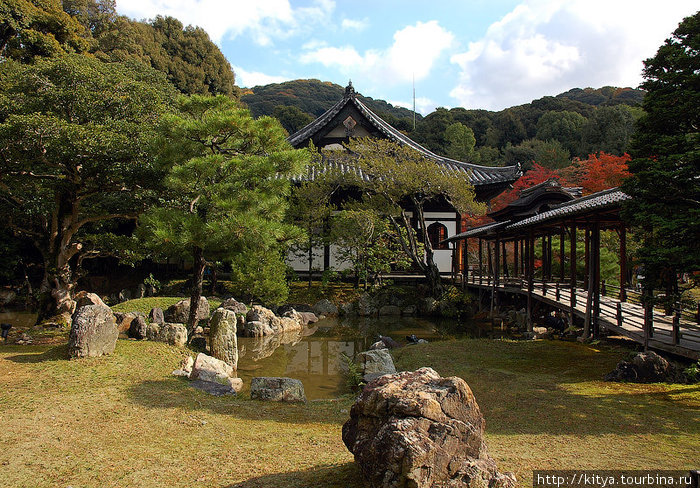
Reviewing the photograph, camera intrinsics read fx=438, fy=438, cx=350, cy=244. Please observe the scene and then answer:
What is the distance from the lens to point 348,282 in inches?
786

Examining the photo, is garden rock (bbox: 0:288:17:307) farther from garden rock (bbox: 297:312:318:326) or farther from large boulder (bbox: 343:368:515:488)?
large boulder (bbox: 343:368:515:488)

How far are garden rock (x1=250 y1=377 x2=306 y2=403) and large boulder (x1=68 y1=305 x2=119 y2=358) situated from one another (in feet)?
9.79

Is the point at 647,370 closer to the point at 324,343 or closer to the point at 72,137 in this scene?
the point at 324,343

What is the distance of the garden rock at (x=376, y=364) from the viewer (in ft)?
26.5

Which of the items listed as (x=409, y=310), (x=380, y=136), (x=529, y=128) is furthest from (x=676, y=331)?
(x=529, y=128)

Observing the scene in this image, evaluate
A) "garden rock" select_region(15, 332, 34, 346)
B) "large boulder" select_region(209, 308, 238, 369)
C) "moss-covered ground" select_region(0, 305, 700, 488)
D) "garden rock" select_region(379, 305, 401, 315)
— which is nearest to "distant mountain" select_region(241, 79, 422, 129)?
"garden rock" select_region(379, 305, 401, 315)

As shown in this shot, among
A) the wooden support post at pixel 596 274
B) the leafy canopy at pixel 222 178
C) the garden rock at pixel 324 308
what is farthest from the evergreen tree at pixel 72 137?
the wooden support post at pixel 596 274

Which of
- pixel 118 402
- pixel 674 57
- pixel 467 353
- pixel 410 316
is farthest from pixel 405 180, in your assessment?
pixel 118 402

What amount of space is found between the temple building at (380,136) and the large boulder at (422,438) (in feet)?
55.9

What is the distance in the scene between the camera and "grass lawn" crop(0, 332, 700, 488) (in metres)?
3.76

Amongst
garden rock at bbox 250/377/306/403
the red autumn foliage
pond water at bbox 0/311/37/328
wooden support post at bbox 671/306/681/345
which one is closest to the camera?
garden rock at bbox 250/377/306/403

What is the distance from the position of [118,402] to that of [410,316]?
43.7ft

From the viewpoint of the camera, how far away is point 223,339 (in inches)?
358

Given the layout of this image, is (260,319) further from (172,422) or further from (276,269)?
(172,422)
